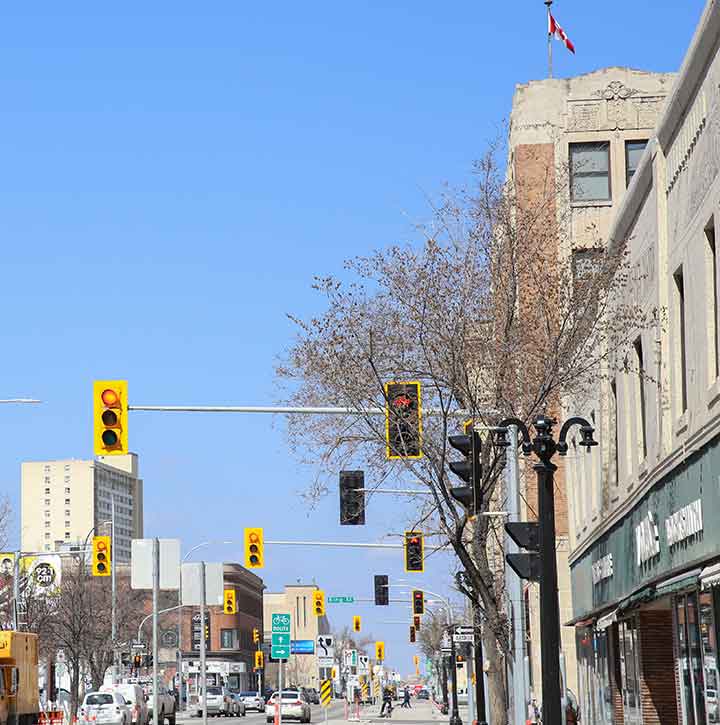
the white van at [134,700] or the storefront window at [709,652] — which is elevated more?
the storefront window at [709,652]

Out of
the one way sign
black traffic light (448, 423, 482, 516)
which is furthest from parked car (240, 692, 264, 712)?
black traffic light (448, 423, 482, 516)

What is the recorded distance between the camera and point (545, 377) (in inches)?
1182

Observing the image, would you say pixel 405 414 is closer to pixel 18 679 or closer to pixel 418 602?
pixel 18 679

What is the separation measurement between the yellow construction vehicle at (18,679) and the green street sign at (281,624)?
7.13 m

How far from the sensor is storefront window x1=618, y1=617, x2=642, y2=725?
30688mm

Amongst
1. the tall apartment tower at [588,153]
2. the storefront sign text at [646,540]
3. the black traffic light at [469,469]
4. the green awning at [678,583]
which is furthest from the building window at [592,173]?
the black traffic light at [469,469]

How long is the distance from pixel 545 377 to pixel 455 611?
72.9 m

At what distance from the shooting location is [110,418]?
24.1 meters

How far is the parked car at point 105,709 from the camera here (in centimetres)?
5412

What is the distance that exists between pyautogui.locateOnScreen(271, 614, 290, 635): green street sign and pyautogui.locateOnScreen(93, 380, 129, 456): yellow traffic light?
67.4ft

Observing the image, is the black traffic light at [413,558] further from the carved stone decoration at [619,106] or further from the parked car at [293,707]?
the parked car at [293,707]

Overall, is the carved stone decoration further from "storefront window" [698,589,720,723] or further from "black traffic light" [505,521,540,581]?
"black traffic light" [505,521,540,581]

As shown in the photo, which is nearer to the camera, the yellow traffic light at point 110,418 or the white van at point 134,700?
the yellow traffic light at point 110,418

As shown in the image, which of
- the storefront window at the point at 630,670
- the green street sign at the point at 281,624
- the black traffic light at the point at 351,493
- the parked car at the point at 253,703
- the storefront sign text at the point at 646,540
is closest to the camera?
the storefront sign text at the point at 646,540
